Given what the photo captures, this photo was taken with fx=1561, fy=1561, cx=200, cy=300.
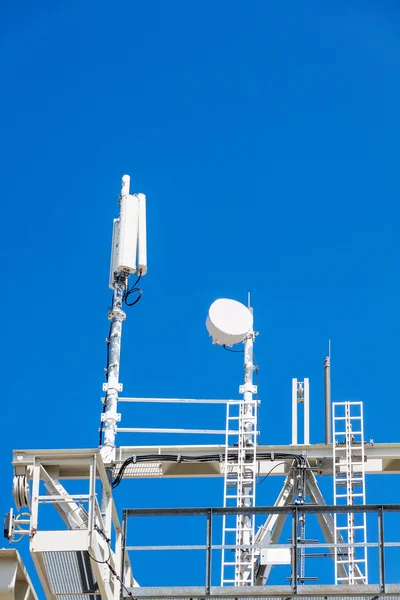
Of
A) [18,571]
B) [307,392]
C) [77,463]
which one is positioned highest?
[307,392]

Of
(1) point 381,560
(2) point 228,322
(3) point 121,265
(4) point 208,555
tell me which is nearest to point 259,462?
(2) point 228,322

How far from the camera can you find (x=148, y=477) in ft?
138

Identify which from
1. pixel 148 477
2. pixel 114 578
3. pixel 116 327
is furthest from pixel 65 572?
pixel 116 327

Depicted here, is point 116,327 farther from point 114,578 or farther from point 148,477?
point 114,578

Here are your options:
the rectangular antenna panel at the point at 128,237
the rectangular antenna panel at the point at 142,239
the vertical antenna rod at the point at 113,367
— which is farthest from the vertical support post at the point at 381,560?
the rectangular antenna panel at the point at 128,237

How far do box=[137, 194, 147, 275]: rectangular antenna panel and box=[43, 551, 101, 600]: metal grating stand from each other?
38.6ft

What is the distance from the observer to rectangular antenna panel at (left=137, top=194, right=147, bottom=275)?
45000 mm

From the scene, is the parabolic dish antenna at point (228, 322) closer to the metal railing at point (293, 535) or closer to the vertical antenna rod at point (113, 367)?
the vertical antenna rod at point (113, 367)

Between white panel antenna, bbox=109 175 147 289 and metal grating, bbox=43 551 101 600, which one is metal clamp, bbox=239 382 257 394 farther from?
metal grating, bbox=43 551 101 600

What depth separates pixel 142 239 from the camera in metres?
45.7

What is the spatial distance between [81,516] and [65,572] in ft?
5.57

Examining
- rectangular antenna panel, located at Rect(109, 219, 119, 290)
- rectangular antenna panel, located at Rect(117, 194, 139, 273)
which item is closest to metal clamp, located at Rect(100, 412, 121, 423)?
rectangular antenna panel, located at Rect(109, 219, 119, 290)

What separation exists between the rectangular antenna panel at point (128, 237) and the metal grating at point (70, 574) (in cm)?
1174

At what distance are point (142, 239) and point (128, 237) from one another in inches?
21.4
